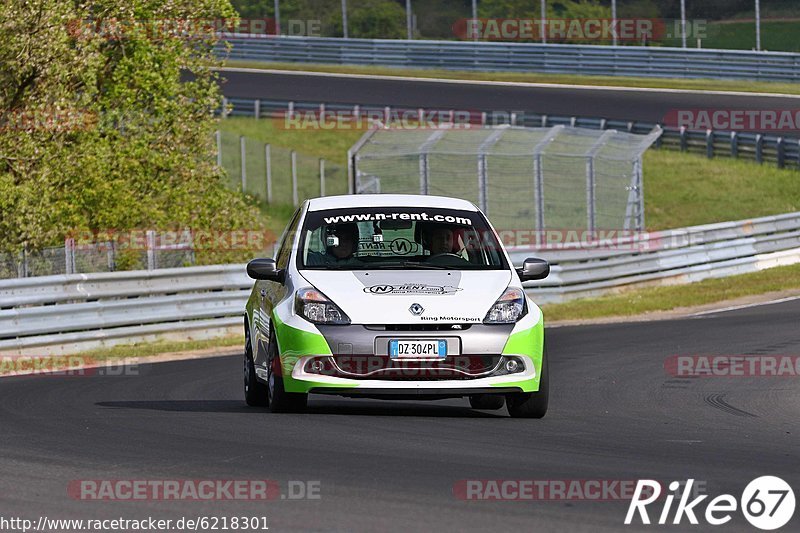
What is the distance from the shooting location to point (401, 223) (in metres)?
11.1

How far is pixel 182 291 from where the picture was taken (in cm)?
2058

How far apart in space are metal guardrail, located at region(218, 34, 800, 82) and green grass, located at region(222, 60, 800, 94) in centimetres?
25

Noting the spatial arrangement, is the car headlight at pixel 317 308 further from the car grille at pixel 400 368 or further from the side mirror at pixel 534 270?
the side mirror at pixel 534 270

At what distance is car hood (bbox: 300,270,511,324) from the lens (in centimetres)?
991

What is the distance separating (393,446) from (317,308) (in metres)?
1.60

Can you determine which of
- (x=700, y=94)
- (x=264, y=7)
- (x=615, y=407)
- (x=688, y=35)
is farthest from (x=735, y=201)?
(x=615, y=407)

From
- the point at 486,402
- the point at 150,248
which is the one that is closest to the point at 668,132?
the point at 150,248

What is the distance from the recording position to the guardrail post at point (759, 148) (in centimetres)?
3956

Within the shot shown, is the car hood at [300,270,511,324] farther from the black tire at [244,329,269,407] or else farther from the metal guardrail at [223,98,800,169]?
the metal guardrail at [223,98,800,169]

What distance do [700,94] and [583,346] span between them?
95.1 ft

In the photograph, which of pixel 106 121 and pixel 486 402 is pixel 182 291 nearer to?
pixel 106 121

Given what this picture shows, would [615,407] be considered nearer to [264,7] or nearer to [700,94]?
[700,94]

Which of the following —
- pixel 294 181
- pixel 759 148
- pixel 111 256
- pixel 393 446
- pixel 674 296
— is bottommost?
pixel 674 296

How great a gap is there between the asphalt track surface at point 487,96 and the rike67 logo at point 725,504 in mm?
33935
